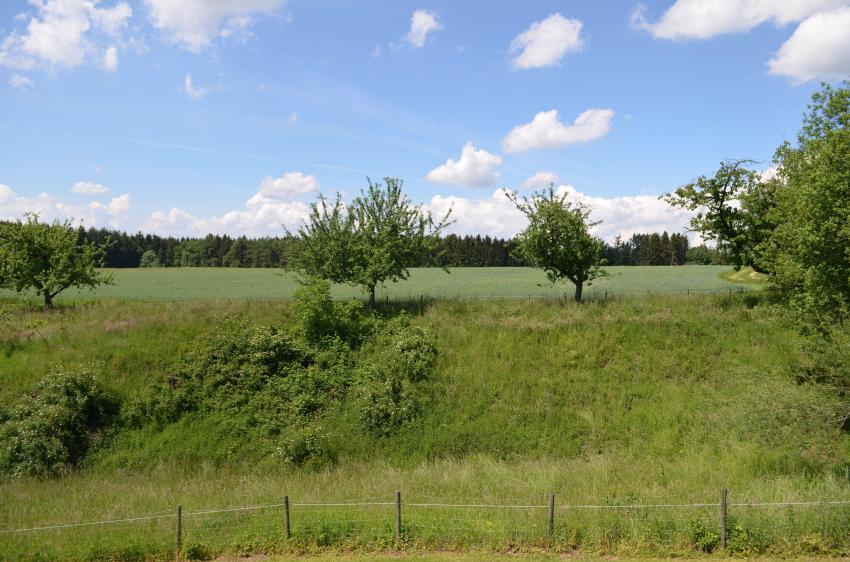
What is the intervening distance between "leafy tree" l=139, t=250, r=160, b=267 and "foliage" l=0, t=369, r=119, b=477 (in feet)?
347

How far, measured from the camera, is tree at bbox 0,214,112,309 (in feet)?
99.6

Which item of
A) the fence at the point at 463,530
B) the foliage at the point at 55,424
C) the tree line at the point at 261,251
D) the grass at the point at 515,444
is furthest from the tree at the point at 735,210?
the tree line at the point at 261,251

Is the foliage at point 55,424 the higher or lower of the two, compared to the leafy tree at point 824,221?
lower

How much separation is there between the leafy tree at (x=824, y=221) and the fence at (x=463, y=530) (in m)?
10.8

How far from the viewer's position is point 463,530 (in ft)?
43.6

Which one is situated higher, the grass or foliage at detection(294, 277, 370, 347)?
foliage at detection(294, 277, 370, 347)

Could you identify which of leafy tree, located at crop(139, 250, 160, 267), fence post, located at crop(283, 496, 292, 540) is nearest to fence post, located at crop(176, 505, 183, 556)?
fence post, located at crop(283, 496, 292, 540)

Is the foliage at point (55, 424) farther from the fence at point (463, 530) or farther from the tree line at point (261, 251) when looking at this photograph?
the tree line at point (261, 251)

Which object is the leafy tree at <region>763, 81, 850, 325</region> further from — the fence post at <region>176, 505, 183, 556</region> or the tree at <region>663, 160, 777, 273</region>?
the fence post at <region>176, 505, 183, 556</region>

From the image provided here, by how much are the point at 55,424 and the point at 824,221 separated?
108ft

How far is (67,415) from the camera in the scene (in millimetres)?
22047

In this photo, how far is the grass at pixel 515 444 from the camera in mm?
13352

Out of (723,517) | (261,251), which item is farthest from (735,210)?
(261,251)

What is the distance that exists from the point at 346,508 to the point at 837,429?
15493 mm
